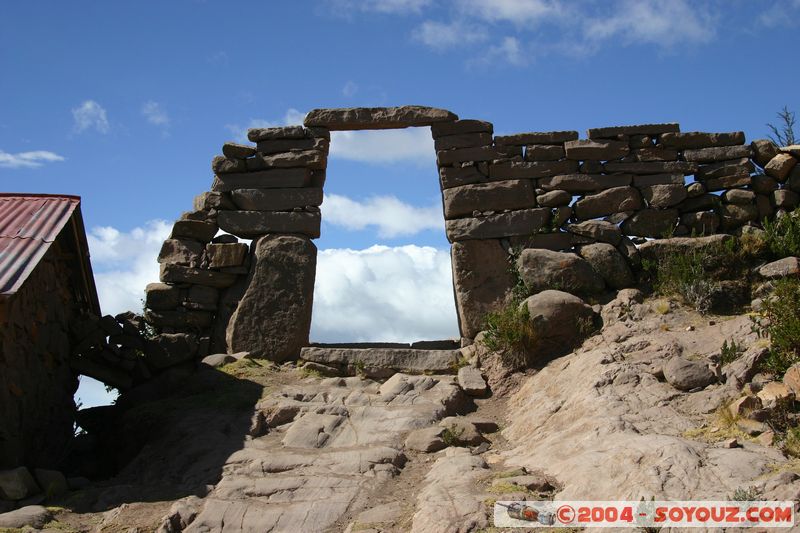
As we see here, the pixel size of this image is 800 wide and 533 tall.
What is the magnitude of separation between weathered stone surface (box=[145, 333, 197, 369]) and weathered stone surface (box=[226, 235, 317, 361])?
1.55 feet

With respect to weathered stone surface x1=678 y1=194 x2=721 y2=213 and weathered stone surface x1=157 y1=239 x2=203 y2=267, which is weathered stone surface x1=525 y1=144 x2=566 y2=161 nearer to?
weathered stone surface x1=678 y1=194 x2=721 y2=213

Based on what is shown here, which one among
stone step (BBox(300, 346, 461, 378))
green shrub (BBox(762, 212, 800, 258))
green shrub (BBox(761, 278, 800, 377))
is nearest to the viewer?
green shrub (BBox(761, 278, 800, 377))

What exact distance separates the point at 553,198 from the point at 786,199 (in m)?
2.70

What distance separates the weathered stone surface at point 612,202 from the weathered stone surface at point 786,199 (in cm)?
160

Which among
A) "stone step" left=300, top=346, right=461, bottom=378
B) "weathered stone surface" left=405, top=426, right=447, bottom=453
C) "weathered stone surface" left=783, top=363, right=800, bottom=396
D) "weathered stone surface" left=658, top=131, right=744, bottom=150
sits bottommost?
"weathered stone surface" left=405, top=426, right=447, bottom=453

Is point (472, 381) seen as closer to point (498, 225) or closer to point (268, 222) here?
point (498, 225)

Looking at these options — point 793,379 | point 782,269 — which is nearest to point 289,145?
point 782,269

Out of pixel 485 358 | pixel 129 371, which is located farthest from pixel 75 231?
pixel 485 358

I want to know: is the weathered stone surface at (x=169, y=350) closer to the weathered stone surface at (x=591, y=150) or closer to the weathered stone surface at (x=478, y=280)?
the weathered stone surface at (x=478, y=280)

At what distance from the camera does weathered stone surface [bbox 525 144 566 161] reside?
31.7 ft

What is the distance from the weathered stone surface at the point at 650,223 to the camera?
947 centimetres

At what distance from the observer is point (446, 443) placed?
6797 millimetres

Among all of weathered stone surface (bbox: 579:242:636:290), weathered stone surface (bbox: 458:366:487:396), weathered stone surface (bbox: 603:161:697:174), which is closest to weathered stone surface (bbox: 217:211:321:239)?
weathered stone surface (bbox: 458:366:487:396)

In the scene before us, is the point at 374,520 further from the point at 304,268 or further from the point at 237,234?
the point at 237,234
